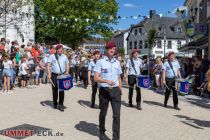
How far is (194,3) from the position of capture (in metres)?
41.4

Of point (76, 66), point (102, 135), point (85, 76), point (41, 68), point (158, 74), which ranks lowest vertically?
point (102, 135)

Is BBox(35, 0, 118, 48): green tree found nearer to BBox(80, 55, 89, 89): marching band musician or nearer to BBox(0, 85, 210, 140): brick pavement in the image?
BBox(80, 55, 89, 89): marching band musician

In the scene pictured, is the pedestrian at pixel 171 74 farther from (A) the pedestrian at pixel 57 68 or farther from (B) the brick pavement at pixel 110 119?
(A) the pedestrian at pixel 57 68

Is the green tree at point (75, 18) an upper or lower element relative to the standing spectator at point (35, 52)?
upper

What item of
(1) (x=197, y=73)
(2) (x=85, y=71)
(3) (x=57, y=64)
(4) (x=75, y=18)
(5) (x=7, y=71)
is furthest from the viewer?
(4) (x=75, y=18)

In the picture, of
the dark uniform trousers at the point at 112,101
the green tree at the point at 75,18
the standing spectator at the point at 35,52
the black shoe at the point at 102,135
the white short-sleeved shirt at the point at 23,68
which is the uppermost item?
the green tree at the point at 75,18

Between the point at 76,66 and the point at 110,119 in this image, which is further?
the point at 76,66

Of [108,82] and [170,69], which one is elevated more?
[170,69]

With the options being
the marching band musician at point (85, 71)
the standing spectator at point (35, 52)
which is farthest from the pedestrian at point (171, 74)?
the standing spectator at point (35, 52)

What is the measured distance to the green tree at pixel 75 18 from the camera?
4944 centimetres

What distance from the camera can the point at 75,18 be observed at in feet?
158

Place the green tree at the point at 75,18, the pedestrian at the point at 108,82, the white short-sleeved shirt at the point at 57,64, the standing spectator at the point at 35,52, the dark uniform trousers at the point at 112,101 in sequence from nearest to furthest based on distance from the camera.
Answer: the dark uniform trousers at the point at 112,101, the pedestrian at the point at 108,82, the white short-sleeved shirt at the point at 57,64, the standing spectator at the point at 35,52, the green tree at the point at 75,18

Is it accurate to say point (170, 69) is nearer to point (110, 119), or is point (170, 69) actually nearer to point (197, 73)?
point (110, 119)

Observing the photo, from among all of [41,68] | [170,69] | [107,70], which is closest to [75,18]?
[41,68]
